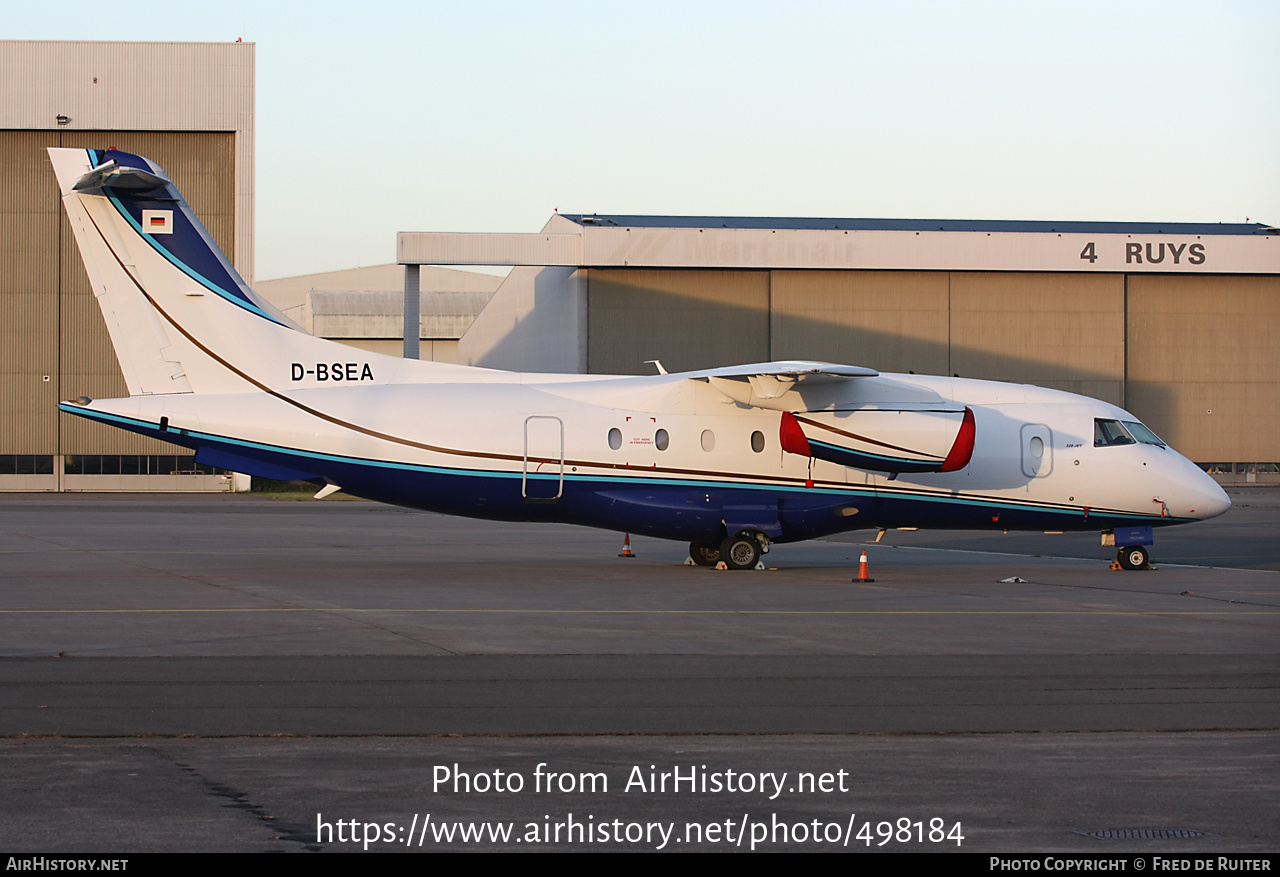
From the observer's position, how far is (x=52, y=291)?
60594 mm

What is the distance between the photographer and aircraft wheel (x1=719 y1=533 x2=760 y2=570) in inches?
944

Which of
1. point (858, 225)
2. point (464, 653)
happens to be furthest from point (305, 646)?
point (858, 225)

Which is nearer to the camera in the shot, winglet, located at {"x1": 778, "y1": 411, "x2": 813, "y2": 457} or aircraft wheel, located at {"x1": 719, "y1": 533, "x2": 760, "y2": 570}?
winglet, located at {"x1": 778, "y1": 411, "x2": 813, "y2": 457}

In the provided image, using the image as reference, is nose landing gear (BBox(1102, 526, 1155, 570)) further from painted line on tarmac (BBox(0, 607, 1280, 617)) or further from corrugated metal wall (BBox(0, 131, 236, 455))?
corrugated metal wall (BBox(0, 131, 236, 455))

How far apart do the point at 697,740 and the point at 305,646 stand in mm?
5964

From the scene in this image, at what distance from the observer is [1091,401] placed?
2569cm

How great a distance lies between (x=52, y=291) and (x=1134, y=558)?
176 ft

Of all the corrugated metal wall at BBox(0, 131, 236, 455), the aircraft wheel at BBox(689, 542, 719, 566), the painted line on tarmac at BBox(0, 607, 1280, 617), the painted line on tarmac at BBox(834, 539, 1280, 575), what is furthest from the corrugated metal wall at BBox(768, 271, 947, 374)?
the painted line on tarmac at BBox(0, 607, 1280, 617)

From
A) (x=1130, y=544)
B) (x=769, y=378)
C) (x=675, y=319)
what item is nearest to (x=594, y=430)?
(x=769, y=378)

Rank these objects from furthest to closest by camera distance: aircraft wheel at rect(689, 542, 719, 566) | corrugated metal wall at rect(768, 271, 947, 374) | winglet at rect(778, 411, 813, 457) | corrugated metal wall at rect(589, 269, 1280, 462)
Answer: corrugated metal wall at rect(768, 271, 947, 374) < corrugated metal wall at rect(589, 269, 1280, 462) < aircraft wheel at rect(689, 542, 719, 566) < winglet at rect(778, 411, 813, 457)

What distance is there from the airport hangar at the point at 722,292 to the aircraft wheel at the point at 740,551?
34157mm

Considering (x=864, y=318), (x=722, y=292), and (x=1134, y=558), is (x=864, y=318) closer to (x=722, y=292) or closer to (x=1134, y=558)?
(x=722, y=292)

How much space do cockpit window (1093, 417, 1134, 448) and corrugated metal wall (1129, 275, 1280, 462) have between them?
4019 cm
